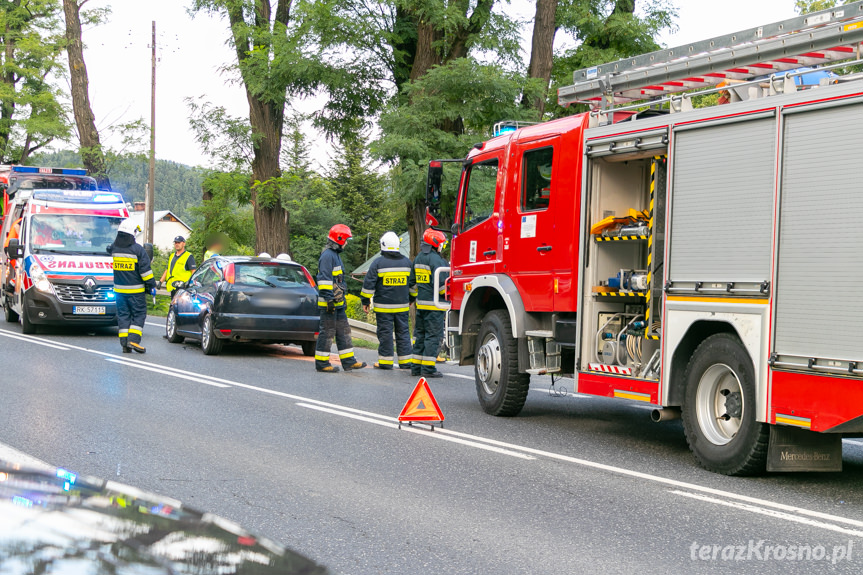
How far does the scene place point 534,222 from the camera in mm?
9164

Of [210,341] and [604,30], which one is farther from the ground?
[604,30]

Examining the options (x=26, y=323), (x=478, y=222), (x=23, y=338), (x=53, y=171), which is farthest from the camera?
(x=53, y=171)

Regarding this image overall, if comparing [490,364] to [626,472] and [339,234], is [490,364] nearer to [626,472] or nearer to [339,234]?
[626,472]

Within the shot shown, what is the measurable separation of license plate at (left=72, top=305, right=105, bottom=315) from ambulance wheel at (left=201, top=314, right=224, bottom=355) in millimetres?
2958

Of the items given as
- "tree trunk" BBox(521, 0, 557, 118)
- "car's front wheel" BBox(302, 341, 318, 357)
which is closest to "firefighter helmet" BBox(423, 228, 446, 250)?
"car's front wheel" BBox(302, 341, 318, 357)

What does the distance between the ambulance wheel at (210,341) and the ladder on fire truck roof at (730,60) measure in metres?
7.37

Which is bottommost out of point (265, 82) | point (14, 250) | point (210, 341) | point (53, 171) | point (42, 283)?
point (210, 341)

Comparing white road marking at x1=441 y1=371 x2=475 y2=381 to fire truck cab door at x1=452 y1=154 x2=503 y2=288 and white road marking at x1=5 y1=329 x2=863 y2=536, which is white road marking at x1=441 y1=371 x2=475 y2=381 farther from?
white road marking at x1=5 y1=329 x2=863 y2=536

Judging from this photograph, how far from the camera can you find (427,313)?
13227mm

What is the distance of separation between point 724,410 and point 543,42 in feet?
47.8

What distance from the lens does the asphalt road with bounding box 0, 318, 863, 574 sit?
4969mm

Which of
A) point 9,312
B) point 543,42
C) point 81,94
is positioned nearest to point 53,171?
point 9,312

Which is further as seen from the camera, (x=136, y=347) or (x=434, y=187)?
(x=136, y=347)

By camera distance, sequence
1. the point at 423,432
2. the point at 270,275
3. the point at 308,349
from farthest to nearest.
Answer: the point at 308,349 → the point at 270,275 → the point at 423,432
